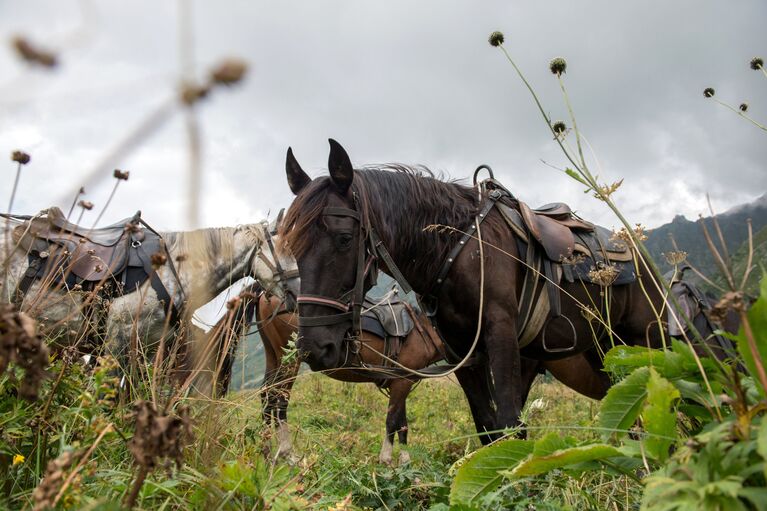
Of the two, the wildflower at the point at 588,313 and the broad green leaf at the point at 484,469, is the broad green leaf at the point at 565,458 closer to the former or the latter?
the broad green leaf at the point at 484,469

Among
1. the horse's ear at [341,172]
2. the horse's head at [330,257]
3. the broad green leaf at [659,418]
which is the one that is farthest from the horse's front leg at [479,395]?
the broad green leaf at [659,418]

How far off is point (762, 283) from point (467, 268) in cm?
203

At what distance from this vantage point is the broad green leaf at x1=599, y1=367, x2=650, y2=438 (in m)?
1.41

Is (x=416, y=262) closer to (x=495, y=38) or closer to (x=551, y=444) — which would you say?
(x=495, y=38)

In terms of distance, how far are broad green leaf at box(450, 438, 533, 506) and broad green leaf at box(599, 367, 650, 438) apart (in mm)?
228

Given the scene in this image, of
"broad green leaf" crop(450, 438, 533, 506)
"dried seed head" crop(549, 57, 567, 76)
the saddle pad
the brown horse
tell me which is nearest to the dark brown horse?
"dried seed head" crop(549, 57, 567, 76)

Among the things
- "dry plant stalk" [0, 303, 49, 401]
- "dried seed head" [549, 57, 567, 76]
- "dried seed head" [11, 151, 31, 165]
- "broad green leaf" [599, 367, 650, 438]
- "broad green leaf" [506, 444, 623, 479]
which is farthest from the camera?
"dried seed head" [549, 57, 567, 76]

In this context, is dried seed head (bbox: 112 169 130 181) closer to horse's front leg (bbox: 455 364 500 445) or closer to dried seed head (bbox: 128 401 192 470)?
dried seed head (bbox: 128 401 192 470)

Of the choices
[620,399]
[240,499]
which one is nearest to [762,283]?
[620,399]

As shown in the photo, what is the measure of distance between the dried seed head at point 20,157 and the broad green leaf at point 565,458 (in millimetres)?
1664

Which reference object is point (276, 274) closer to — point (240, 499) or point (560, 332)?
point (560, 332)

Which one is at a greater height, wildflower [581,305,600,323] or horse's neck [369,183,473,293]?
horse's neck [369,183,473,293]

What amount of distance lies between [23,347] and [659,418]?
135 centimetres

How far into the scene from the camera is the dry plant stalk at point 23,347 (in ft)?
2.68
